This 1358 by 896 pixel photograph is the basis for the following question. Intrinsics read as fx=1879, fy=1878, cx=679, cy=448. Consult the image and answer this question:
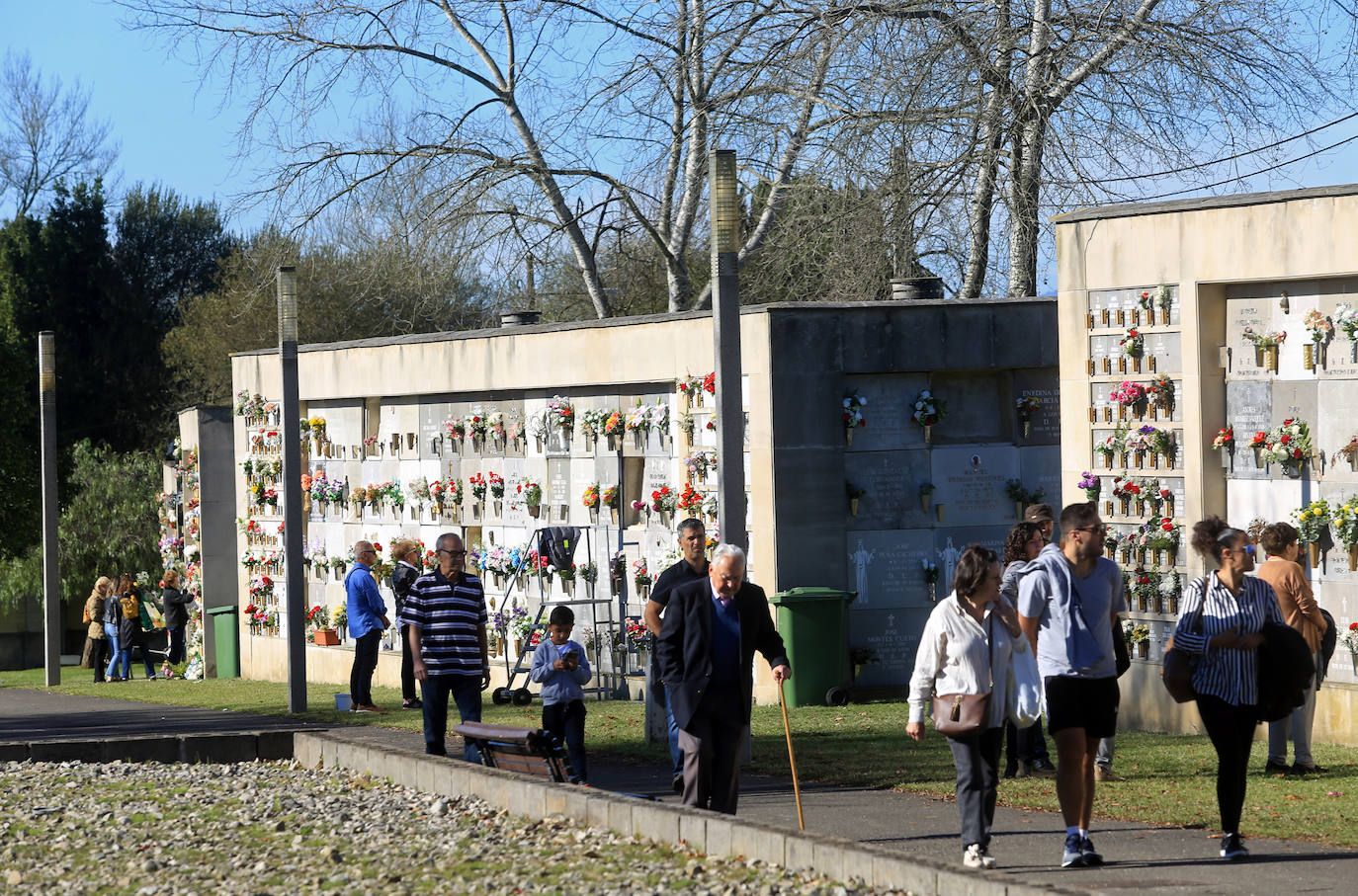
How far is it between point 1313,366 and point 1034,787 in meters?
4.02

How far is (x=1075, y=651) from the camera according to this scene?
8602 mm

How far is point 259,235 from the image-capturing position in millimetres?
56344

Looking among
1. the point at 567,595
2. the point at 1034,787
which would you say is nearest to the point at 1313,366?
the point at 1034,787

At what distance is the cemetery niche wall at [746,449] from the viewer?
17.2 meters

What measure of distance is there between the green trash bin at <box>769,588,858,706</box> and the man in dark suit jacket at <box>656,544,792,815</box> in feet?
23.1

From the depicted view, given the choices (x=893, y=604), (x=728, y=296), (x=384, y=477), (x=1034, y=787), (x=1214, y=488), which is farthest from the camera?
(x=384, y=477)

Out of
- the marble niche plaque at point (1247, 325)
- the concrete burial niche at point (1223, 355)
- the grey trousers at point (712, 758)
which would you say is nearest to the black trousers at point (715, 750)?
the grey trousers at point (712, 758)

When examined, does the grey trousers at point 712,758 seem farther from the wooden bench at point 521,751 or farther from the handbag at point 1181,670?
the handbag at point 1181,670

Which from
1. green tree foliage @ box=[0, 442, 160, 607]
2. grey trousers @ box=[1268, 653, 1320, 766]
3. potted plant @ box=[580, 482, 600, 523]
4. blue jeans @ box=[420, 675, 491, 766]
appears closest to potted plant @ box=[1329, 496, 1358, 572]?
grey trousers @ box=[1268, 653, 1320, 766]

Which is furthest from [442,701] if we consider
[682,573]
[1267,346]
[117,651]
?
[117,651]

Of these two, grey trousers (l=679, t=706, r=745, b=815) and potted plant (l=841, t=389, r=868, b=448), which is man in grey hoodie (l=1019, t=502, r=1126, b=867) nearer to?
grey trousers (l=679, t=706, r=745, b=815)

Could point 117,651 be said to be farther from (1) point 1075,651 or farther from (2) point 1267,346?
(1) point 1075,651

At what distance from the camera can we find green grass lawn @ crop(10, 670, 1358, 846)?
9.84m

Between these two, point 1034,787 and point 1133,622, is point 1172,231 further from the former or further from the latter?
point 1034,787
